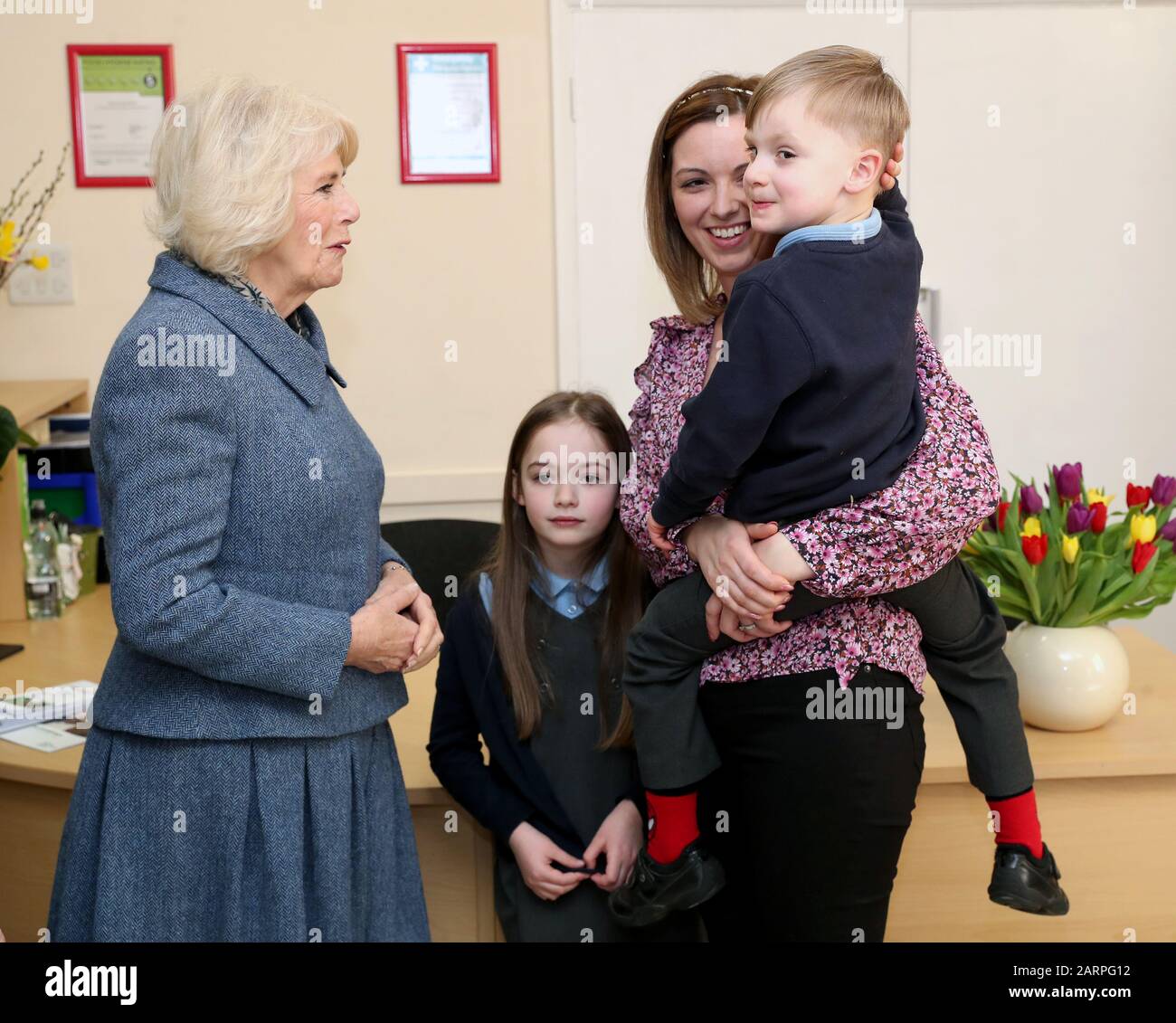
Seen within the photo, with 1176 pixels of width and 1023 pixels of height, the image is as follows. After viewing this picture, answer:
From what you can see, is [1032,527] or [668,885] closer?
[668,885]

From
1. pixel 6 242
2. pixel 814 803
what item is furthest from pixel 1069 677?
pixel 6 242

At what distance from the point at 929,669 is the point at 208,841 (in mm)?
910

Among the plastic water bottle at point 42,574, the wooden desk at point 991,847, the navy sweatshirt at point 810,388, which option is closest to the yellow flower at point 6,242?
the plastic water bottle at point 42,574

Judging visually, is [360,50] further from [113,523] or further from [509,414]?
[113,523]

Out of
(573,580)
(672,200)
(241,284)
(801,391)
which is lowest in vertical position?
(573,580)

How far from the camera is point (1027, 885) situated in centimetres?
161

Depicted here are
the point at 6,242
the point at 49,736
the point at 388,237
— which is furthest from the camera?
the point at 388,237

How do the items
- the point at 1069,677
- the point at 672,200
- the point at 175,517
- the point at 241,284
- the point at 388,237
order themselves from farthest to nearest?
the point at 388,237 → the point at 1069,677 → the point at 672,200 → the point at 241,284 → the point at 175,517

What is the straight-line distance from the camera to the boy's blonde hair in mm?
1403

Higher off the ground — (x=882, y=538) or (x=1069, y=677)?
(x=882, y=538)

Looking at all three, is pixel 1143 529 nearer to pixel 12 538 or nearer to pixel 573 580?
pixel 573 580

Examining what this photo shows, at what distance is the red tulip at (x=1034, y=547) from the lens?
193 centimetres

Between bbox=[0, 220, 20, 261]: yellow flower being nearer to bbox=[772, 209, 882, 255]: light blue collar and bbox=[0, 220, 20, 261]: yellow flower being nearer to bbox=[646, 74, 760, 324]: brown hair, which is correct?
bbox=[646, 74, 760, 324]: brown hair
